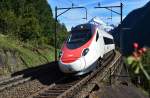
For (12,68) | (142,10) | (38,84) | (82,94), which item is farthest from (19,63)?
(142,10)

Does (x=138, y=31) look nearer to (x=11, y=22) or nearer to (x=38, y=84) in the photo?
(x=11, y=22)

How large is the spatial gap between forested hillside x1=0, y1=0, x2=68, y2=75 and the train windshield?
598cm

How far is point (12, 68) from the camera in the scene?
2906 cm

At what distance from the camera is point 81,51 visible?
20.5m

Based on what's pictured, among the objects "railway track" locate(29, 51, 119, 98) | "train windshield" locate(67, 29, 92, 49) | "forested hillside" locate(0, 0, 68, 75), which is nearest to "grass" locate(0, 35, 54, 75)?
"forested hillside" locate(0, 0, 68, 75)

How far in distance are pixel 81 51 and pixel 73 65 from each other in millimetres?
1250

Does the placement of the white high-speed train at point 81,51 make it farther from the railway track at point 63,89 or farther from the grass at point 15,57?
the grass at point 15,57

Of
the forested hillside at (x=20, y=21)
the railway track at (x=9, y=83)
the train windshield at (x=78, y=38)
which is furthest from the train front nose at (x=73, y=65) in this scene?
the forested hillside at (x=20, y=21)

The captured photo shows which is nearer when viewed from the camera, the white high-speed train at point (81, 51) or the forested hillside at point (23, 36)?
the white high-speed train at point (81, 51)

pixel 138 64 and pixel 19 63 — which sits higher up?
pixel 138 64

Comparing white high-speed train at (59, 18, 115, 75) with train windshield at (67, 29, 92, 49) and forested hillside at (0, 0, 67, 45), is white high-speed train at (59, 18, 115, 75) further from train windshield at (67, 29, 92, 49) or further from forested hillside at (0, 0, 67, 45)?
forested hillside at (0, 0, 67, 45)

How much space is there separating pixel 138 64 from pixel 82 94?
14.3m

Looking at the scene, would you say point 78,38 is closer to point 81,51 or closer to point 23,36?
point 81,51

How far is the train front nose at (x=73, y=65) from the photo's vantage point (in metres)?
19.5
